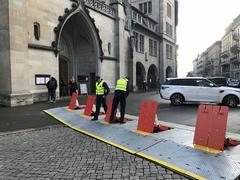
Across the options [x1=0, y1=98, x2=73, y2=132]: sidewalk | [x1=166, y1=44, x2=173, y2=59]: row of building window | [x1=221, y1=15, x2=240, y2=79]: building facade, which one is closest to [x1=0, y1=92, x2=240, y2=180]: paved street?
[x1=0, y1=98, x2=73, y2=132]: sidewalk

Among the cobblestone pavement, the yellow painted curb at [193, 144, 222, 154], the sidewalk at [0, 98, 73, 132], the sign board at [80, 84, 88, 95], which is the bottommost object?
the cobblestone pavement

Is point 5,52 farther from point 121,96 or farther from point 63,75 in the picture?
point 121,96

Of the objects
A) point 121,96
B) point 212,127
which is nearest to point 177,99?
point 121,96

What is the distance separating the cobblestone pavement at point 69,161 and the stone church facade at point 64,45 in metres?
9.02

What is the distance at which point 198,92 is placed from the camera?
1470cm

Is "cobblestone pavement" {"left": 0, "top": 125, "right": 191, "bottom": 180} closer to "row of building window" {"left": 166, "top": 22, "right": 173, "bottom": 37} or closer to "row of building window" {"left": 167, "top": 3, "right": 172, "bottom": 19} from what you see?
"row of building window" {"left": 166, "top": 22, "right": 173, "bottom": 37}

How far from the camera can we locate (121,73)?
88.6 ft

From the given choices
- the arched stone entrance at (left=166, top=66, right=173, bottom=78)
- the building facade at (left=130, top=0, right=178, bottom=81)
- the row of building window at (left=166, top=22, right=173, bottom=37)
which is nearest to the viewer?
the building facade at (left=130, top=0, right=178, bottom=81)

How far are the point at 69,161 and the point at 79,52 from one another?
68.9ft

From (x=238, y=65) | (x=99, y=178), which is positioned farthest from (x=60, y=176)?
(x=238, y=65)

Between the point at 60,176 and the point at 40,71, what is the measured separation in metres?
14.2

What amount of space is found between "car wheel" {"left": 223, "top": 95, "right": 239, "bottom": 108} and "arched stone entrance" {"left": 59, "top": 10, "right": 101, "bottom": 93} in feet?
43.2

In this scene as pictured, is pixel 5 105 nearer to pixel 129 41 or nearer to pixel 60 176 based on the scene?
pixel 60 176

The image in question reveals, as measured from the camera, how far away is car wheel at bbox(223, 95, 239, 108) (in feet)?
44.8
